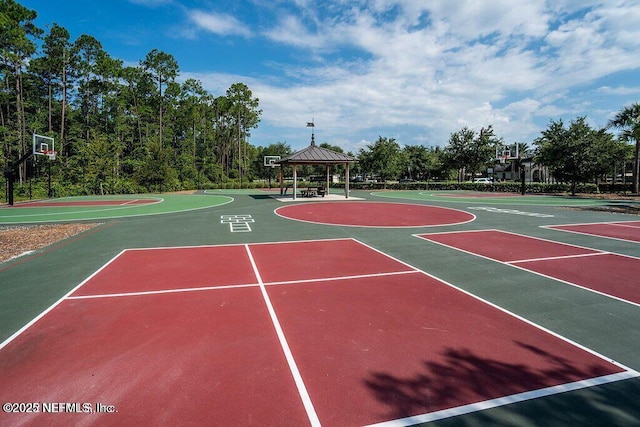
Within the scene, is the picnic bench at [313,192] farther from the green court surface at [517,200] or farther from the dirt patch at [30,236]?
the dirt patch at [30,236]

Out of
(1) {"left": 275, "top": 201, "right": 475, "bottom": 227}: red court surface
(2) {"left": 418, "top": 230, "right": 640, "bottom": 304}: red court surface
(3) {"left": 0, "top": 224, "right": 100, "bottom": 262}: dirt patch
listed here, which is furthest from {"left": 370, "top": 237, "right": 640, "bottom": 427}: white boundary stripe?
(3) {"left": 0, "top": 224, "right": 100, "bottom": 262}: dirt patch

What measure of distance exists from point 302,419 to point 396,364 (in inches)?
60.7

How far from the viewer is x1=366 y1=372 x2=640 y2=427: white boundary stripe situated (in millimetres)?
3293

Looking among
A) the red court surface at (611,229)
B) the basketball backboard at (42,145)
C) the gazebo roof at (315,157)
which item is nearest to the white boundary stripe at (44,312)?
the red court surface at (611,229)

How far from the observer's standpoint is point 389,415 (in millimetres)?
3389

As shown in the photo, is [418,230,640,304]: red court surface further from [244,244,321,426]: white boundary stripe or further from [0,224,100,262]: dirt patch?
[0,224,100,262]: dirt patch

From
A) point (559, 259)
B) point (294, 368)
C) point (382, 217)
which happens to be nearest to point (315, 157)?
point (382, 217)

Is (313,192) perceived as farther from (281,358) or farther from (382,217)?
(281,358)

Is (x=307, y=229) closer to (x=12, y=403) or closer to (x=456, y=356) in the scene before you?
(x=456, y=356)

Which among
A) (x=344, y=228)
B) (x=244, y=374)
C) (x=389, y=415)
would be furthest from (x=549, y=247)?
(x=244, y=374)

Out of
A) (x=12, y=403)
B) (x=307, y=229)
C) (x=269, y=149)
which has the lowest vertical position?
(x=12, y=403)

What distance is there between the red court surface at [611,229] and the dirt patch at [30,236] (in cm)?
2057

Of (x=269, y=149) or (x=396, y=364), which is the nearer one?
(x=396, y=364)

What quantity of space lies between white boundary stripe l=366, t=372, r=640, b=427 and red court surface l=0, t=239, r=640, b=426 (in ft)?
0.05
